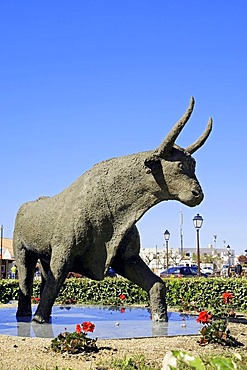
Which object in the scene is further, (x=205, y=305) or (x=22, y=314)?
(x=205, y=305)

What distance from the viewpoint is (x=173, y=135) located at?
8.69m

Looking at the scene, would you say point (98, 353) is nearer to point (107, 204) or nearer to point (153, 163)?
point (107, 204)

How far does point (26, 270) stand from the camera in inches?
419

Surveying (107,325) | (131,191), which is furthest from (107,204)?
(107,325)

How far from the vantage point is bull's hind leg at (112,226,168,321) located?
992 cm

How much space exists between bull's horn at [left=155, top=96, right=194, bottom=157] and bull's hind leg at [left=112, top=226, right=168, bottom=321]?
5.52 ft

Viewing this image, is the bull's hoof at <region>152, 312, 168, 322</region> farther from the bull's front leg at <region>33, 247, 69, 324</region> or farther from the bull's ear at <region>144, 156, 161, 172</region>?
the bull's ear at <region>144, 156, 161, 172</region>

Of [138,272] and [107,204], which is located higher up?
[107,204]

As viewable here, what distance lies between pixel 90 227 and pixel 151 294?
1675mm

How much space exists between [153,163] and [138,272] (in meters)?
2.12

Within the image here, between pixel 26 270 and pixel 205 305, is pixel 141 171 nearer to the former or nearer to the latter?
pixel 26 270

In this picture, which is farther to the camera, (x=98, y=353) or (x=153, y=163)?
(x=153, y=163)

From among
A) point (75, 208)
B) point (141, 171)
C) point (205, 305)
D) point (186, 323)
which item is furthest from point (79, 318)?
point (205, 305)

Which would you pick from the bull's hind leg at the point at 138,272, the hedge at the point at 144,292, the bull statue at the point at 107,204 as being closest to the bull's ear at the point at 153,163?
the bull statue at the point at 107,204
